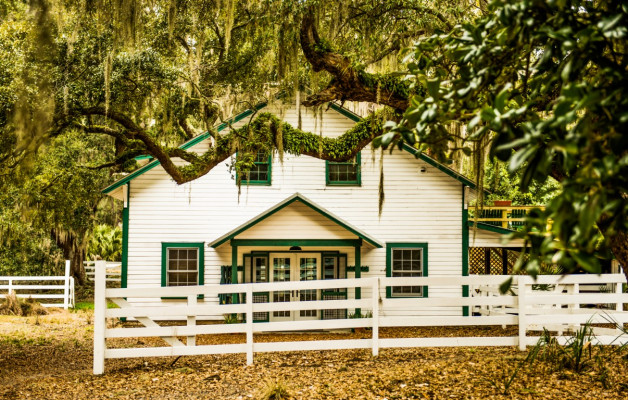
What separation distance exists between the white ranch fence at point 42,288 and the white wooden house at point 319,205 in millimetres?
5491

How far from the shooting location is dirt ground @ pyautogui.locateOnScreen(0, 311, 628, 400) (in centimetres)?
676

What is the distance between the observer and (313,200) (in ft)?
56.2

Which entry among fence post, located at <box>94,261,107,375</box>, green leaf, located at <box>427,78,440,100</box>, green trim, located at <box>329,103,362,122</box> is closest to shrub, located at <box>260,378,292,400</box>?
fence post, located at <box>94,261,107,375</box>

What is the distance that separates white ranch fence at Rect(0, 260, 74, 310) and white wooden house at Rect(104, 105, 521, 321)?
5.49 m

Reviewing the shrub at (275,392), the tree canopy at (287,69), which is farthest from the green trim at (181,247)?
the shrub at (275,392)

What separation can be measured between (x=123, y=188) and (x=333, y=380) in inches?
438

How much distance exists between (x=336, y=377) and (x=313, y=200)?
9.81 m

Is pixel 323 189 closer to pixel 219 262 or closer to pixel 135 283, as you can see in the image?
pixel 219 262

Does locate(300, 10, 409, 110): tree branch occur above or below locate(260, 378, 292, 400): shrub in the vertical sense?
above

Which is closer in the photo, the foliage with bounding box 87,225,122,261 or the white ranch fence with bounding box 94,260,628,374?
the white ranch fence with bounding box 94,260,628,374

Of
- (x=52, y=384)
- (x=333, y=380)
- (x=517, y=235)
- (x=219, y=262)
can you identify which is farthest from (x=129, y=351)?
(x=219, y=262)

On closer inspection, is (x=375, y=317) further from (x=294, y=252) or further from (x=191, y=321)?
(x=294, y=252)

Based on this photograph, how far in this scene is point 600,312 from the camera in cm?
931

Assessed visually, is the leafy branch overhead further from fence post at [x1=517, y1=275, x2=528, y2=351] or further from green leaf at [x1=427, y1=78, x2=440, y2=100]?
green leaf at [x1=427, y1=78, x2=440, y2=100]
